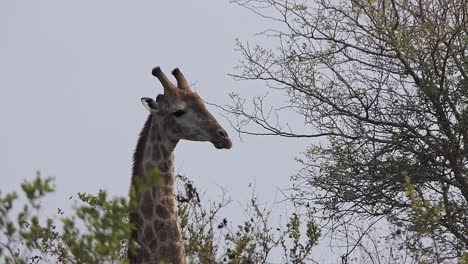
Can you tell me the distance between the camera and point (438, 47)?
46.4 ft

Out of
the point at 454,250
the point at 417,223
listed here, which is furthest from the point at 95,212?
the point at 454,250

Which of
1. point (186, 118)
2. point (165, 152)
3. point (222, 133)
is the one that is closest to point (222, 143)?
point (222, 133)

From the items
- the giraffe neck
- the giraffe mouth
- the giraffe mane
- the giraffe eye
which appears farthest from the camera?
the giraffe eye

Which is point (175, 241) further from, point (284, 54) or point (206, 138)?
point (284, 54)

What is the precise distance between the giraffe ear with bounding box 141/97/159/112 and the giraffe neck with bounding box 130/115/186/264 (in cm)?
10

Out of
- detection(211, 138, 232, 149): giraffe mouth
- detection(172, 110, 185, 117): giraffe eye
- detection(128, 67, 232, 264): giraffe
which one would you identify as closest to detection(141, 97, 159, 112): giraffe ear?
detection(128, 67, 232, 264): giraffe

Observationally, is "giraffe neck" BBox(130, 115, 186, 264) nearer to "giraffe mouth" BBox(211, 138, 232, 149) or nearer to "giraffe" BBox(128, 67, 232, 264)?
"giraffe" BBox(128, 67, 232, 264)

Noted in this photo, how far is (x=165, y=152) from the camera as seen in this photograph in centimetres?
1050

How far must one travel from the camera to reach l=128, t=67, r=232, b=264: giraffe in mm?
9773

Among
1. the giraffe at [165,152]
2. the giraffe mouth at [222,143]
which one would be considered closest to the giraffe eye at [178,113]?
the giraffe at [165,152]

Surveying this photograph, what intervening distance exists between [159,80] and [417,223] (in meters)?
3.66

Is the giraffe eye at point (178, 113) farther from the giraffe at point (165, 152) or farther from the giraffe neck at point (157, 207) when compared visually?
the giraffe neck at point (157, 207)

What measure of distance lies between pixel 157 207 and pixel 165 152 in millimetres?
673

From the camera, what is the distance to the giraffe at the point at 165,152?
9.77 meters
